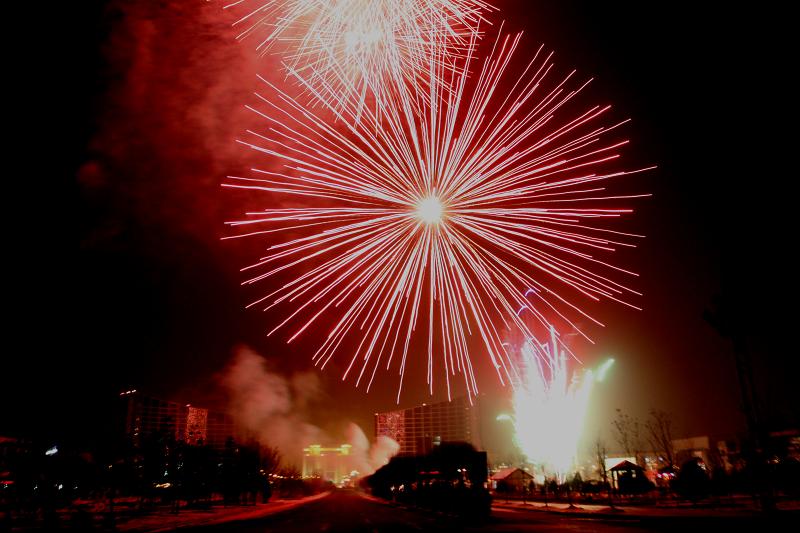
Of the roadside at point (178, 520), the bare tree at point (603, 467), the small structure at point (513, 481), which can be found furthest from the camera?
the small structure at point (513, 481)

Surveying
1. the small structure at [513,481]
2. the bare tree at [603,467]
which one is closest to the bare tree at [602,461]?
the bare tree at [603,467]

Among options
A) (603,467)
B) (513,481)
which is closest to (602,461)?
(603,467)

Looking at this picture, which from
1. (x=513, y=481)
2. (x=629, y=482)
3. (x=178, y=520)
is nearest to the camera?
(x=178, y=520)

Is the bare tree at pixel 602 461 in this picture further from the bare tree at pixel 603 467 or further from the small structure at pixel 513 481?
the small structure at pixel 513 481

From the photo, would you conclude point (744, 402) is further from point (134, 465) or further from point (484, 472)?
point (134, 465)

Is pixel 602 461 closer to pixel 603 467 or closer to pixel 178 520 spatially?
pixel 603 467

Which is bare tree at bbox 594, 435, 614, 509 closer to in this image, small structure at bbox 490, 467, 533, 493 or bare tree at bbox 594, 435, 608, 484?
bare tree at bbox 594, 435, 608, 484

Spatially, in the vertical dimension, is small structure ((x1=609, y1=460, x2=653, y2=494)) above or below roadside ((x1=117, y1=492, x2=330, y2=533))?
above

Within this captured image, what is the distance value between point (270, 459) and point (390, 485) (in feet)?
97.0

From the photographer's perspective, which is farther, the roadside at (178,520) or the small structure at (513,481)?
the small structure at (513,481)

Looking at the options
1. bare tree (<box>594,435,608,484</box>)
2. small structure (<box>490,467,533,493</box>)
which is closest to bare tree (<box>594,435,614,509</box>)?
bare tree (<box>594,435,608,484</box>)

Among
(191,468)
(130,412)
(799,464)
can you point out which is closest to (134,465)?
(191,468)

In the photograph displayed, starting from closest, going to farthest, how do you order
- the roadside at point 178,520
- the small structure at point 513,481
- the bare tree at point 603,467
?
1. the roadside at point 178,520
2. the bare tree at point 603,467
3. the small structure at point 513,481

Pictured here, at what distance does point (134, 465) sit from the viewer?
50.3m
